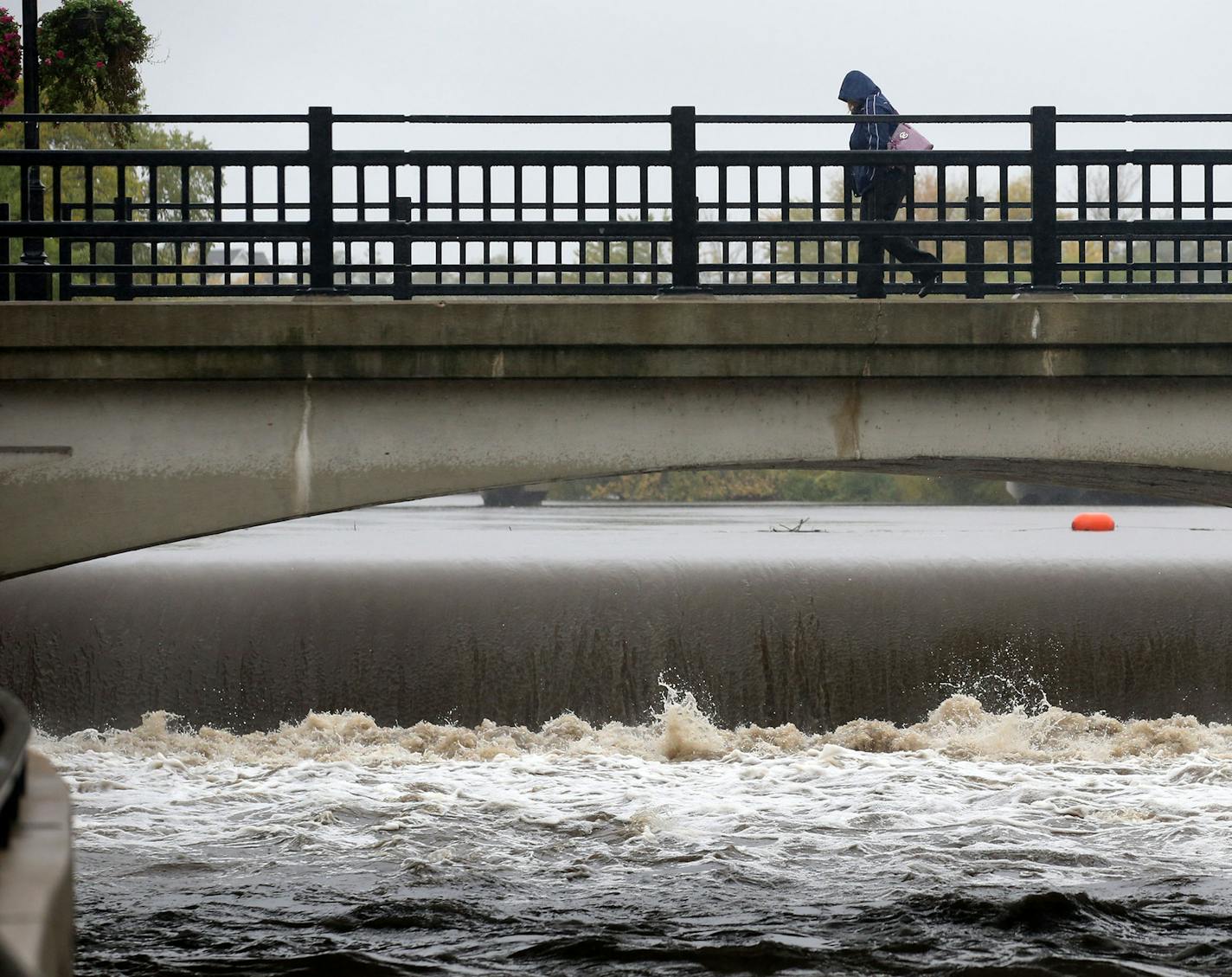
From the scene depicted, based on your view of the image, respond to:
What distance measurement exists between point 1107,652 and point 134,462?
12.4m

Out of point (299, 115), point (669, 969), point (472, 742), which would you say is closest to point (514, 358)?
point (299, 115)

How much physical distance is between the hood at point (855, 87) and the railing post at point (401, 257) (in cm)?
323

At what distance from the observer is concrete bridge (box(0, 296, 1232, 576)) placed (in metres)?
9.00

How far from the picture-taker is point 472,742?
1675 centimetres

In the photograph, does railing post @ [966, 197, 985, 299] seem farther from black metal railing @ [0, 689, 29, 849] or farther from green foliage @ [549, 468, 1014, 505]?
green foliage @ [549, 468, 1014, 505]

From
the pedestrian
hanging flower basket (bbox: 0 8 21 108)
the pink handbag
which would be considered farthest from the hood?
hanging flower basket (bbox: 0 8 21 108)

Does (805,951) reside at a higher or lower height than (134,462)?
lower

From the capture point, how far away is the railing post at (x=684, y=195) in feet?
31.2

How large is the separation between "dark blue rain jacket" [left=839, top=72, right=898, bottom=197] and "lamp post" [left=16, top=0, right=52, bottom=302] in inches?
195

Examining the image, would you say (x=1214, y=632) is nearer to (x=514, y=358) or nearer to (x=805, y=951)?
(x=805, y=951)

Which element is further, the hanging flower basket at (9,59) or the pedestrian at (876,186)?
the hanging flower basket at (9,59)

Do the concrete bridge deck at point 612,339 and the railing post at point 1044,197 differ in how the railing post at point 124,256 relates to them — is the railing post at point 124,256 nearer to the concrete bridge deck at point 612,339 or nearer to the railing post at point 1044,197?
the concrete bridge deck at point 612,339

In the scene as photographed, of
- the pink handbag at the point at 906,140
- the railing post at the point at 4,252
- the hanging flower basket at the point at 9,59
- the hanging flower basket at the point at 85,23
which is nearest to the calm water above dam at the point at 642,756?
the railing post at the point at 4,252

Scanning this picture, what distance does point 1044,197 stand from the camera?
976 cm
